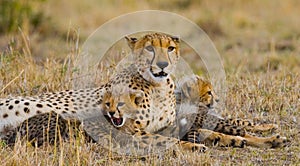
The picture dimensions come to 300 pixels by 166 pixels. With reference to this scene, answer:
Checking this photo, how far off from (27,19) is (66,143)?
18.8 ft

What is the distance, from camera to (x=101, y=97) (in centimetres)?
515

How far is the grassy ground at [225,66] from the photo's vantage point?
4590 mm

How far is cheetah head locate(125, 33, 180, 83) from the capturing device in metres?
4.86

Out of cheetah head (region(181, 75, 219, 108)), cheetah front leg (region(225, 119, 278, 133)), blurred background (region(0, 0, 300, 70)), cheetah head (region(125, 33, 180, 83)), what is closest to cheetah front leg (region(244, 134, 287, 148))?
cheetah front leg (region(225, 119, 278, 133))

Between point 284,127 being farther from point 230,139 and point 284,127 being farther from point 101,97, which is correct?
point 101,97

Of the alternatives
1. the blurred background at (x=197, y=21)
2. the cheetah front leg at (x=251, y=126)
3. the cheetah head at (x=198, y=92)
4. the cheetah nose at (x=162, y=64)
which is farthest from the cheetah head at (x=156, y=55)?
the blurred background at (x=197, y=21)

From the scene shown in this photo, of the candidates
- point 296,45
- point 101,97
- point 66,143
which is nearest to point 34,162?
point 66,143

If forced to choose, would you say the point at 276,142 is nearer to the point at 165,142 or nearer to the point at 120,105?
the point at 165,142

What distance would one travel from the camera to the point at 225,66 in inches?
319

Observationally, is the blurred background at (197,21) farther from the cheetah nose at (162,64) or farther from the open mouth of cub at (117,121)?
the open mouth of cub at (117,121)

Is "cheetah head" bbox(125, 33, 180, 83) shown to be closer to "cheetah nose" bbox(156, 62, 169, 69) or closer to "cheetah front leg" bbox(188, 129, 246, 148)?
"cheetah nose" bbox(156, 62, 169, 69)

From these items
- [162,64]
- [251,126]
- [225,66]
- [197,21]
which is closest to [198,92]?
[251,126]

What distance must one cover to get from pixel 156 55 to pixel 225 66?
3.35 m

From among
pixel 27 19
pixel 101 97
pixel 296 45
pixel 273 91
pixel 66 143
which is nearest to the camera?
pixel 66 143
